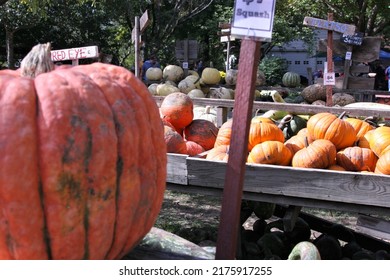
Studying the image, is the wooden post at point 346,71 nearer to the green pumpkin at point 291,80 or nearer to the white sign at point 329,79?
the green pumpkin at point 291,80

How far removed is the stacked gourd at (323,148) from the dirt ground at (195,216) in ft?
3.97

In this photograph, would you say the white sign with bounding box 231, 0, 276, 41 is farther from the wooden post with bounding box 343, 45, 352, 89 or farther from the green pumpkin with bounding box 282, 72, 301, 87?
the green pumpkin with bounding box 282, 72, 301, 87

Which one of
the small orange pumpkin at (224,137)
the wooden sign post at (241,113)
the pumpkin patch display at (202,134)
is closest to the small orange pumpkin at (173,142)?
the small orange pumpkin at (224,137)

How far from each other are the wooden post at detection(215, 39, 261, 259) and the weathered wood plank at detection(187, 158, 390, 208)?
1.43 metres

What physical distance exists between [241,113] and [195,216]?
405 cm

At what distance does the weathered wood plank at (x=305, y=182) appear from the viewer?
2801 millimetres

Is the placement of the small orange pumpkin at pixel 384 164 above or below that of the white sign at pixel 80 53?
below

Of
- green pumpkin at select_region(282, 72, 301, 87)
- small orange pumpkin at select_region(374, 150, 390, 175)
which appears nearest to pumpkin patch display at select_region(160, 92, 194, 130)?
small orange pumpkin at select_region(374, 150, 390, 175)

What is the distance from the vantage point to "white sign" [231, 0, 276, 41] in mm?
1501

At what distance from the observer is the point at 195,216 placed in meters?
5.47

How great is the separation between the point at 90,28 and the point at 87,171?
18.9 metres

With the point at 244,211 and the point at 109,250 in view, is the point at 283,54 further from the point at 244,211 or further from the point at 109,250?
the point at 109,250

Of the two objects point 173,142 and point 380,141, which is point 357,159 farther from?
point 173,142

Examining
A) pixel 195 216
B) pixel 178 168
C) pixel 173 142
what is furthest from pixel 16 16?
pixel 178 168
